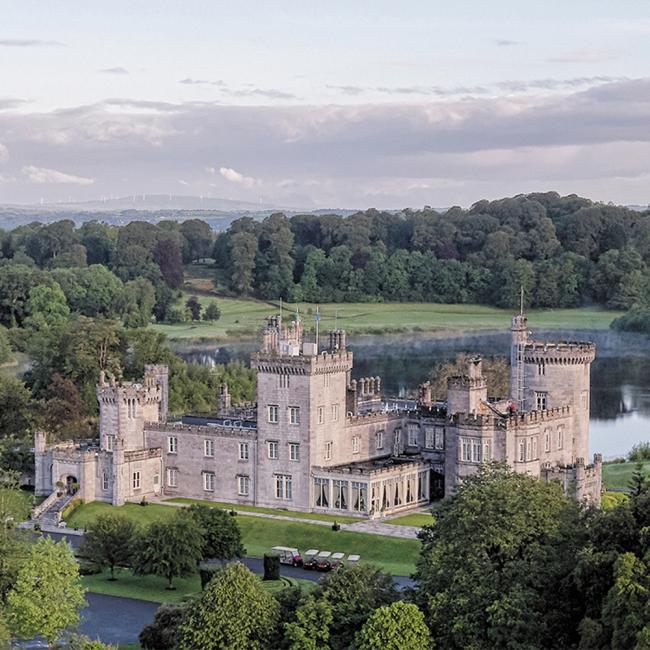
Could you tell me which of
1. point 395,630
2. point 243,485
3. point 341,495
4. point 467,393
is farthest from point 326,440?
point 395,630

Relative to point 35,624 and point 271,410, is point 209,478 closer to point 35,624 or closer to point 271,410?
point 271,410

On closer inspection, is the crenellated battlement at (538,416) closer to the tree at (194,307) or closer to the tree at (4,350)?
the tree at (4,350)

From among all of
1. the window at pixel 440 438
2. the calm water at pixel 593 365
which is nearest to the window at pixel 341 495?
the window at pixel 440 438

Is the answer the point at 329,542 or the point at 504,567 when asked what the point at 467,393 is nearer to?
the point at 329,542

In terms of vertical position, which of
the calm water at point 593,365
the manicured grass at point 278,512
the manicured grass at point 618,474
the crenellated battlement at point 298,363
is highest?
the crenellated battlement at point 298,363

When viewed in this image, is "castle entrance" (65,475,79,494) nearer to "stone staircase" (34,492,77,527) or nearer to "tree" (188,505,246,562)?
"stone staircase" (34,492,77,527)

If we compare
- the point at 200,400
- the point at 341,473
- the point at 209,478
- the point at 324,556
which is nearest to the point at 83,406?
the point at 200,400

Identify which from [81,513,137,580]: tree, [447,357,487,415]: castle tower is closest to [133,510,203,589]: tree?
[81,513,137,580]: tree
